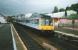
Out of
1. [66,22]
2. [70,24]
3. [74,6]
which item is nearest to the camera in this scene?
[70,24]

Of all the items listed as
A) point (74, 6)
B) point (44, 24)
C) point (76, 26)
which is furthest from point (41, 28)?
point (74, 6)

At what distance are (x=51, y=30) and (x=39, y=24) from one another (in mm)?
2978

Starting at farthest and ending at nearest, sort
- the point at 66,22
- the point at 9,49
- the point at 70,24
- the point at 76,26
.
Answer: the point at 66,22, the point at 70,24, the point at 76,26, the point at 9,49

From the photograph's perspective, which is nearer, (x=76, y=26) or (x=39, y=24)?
(x=39, y=24)

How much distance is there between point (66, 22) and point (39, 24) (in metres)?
13.5

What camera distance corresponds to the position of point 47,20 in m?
42.2

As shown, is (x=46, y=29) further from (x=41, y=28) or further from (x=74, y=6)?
(x=74, y=6)

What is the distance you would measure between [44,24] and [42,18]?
3.34 ft

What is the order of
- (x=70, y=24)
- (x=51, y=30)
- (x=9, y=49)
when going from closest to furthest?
1. (x=9, y=49)
2. (x=51, y=30)
3. (x=70, y=24)

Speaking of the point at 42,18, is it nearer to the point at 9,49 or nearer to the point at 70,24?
the point at 70,24

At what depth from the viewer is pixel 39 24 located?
43.9 metres

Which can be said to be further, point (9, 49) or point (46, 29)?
point (46, 29)

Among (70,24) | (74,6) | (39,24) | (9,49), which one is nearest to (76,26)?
(70,24)

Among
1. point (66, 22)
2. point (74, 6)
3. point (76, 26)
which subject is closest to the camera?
point (76, 26)
